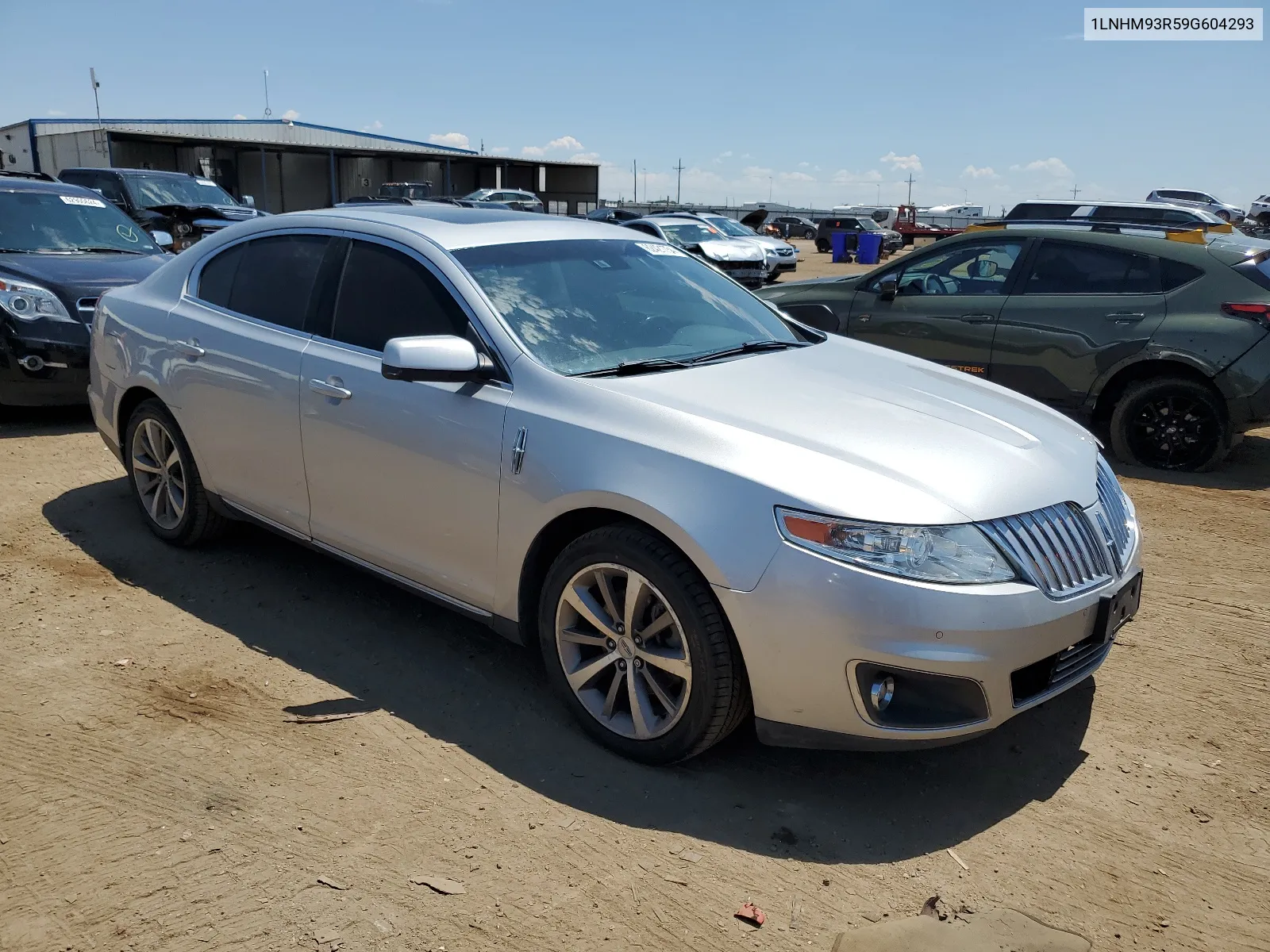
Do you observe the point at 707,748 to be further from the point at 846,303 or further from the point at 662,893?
the point at 846,303

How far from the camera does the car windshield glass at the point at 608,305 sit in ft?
12.3

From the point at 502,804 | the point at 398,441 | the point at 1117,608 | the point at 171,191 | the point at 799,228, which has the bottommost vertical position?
the point at 799,228

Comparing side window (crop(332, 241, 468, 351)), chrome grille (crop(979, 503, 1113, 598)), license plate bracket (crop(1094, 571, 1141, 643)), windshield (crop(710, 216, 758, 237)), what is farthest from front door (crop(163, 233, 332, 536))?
windshield (crop(710, 216, 758, 237))

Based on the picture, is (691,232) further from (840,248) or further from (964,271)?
(840,248)

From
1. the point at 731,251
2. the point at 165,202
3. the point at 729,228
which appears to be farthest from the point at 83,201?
the point at 729,228

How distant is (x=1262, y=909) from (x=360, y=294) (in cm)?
365

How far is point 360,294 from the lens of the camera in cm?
416

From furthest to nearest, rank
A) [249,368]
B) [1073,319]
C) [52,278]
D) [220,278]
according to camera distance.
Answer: [52,278], [1073,319], [220,278], [249,368]

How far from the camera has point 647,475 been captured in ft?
10.3

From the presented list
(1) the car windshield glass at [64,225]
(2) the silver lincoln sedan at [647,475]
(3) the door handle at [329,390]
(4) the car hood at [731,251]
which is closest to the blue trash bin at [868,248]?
(4) the car hood at [731,251]

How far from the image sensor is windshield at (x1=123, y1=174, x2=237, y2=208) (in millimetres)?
16484

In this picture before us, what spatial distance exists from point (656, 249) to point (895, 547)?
2.28m

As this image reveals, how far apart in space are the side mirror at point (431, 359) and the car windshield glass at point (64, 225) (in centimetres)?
635

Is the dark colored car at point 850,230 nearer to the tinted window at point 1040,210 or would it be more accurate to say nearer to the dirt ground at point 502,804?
the tinted window at point 1040,210
